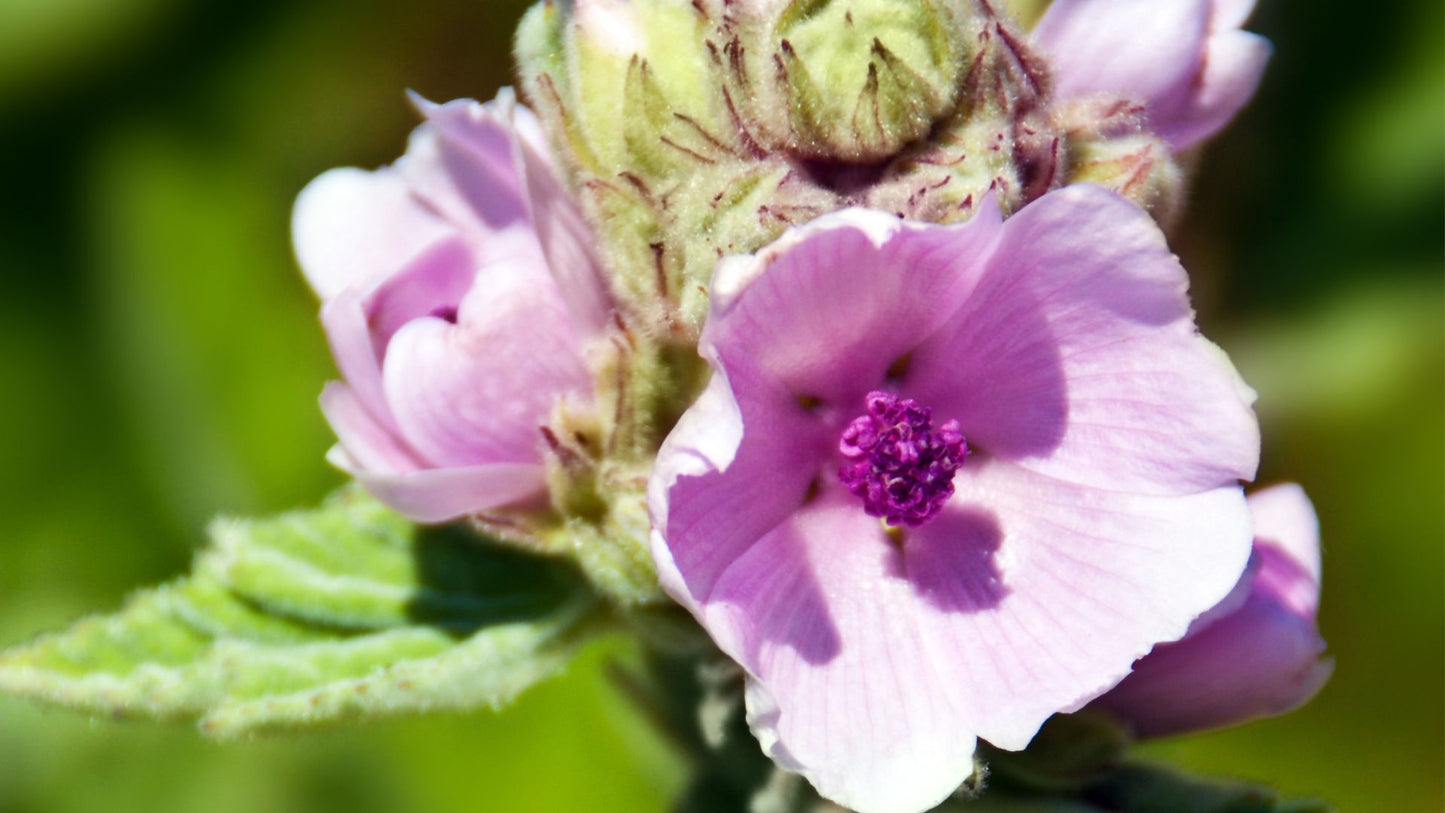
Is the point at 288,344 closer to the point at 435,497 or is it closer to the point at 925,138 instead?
the point at 435,497

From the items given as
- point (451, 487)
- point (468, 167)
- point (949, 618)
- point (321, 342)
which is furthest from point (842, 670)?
point (321, 342)

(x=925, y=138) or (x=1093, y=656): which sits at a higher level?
(x=925, y=138)

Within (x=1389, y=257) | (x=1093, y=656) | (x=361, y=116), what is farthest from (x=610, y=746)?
(x=1389, y=257)

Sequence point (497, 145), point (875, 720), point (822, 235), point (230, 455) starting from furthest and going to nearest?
point (230, 455), point (497, 145), point (875, 720), point (822, 235)

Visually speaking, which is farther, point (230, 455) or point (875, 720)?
point (230, 455)

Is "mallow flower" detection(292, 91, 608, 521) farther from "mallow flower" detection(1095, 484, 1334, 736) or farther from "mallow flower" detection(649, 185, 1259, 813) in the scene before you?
"mallow flower" detection(1095, 484, 1334, 736)

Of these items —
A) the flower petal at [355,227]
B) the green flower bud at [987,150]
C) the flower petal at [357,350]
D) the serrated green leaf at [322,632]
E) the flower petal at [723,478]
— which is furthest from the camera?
the flower petal at [355,227]

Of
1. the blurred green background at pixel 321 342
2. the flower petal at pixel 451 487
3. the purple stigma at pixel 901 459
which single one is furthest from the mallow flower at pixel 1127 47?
the blurred green background at pixel 321 342

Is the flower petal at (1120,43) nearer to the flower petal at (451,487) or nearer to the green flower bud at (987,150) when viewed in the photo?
the green flower bud at (987,150)
